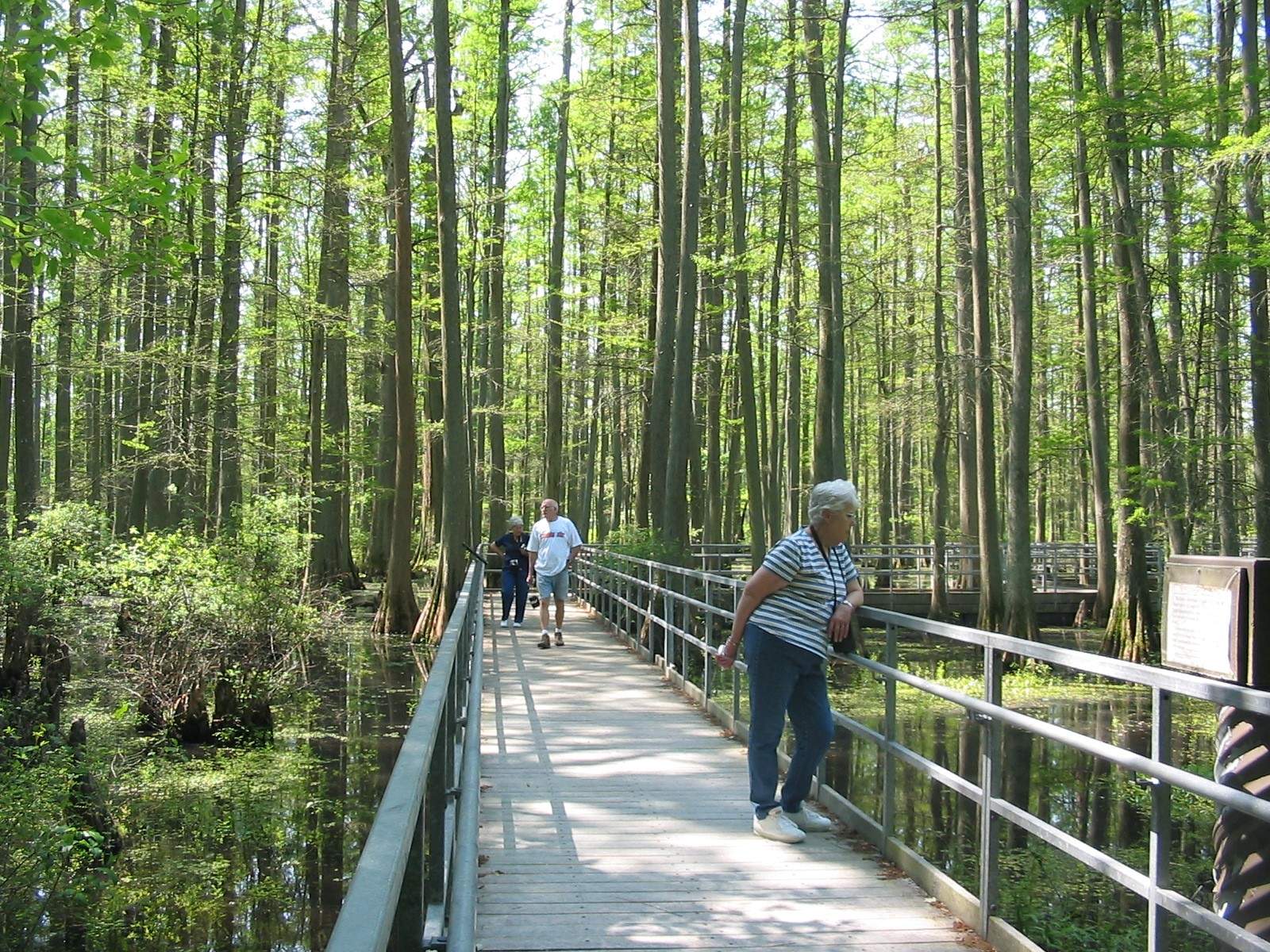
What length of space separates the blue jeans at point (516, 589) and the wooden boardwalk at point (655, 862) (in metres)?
7.85

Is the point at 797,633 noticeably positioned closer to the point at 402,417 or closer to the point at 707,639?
the point at 707,639

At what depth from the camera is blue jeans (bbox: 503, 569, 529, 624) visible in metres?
17.3

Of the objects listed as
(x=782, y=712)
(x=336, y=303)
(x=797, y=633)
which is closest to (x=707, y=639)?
(x=782, y=712)

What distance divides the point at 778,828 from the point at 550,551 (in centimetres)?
873

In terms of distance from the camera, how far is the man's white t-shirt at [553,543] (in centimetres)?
1432

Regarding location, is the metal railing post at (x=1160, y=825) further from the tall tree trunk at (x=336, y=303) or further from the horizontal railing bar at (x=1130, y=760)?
the tall tree trunk at (x=336, y=303)

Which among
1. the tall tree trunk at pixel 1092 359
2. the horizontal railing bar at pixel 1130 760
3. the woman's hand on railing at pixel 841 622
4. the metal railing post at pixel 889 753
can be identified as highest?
the tall tree trunk at pixel 1092 359

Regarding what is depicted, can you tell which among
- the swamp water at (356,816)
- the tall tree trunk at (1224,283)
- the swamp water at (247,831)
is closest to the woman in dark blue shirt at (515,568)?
the swamp water at (356,816)

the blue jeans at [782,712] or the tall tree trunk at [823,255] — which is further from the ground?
the tall tree trunk at [823,255]

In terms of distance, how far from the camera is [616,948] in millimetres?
4371

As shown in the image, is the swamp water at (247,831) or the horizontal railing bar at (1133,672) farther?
the swamp water at (247,831)

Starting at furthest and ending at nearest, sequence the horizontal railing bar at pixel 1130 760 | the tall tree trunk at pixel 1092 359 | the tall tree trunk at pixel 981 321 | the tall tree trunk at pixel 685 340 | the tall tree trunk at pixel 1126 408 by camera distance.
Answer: the tall tree trunk at pixel 1092 359 < the tall tree trunk at pixel 1126 408 < the tall tree trunk at pixel 981 321 < the tall tree trunk at pixel 685 340 < the horizontal railing bar at pixel 1130 760

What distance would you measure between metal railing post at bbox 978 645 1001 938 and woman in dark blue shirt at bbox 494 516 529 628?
1231 centimetres

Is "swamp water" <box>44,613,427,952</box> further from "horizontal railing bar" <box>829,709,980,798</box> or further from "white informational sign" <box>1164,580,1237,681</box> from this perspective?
"white informational sign" <box>1164,580,1237,681</box>
